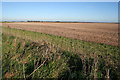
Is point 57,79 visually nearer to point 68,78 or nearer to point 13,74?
point 68,78

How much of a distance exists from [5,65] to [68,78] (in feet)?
8.36

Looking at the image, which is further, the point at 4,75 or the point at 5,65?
the point at 5,65

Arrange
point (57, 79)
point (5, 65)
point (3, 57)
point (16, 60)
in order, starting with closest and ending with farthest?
point (57, 79), point (5, 65), point (16, 60), point (3, 57)

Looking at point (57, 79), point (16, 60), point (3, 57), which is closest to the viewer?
point (57, 79)

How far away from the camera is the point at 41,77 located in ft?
9.85

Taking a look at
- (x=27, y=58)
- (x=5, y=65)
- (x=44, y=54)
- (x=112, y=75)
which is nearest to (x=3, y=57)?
(x=5, y=65)

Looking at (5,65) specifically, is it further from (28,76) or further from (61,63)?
(61,63)

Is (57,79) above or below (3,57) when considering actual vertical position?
below

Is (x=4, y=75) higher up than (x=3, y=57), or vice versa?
(x=3, y=57)

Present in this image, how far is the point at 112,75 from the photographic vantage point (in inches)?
123

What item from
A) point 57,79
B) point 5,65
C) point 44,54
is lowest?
point 57,79

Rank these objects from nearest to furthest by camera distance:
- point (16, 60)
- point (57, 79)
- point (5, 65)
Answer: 1. point (57, 79)
2. point (5, 65)
3. point (16, 60)

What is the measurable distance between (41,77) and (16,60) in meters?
1.57

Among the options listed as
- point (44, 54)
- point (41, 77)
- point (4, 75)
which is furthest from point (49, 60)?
point (4, 75)
